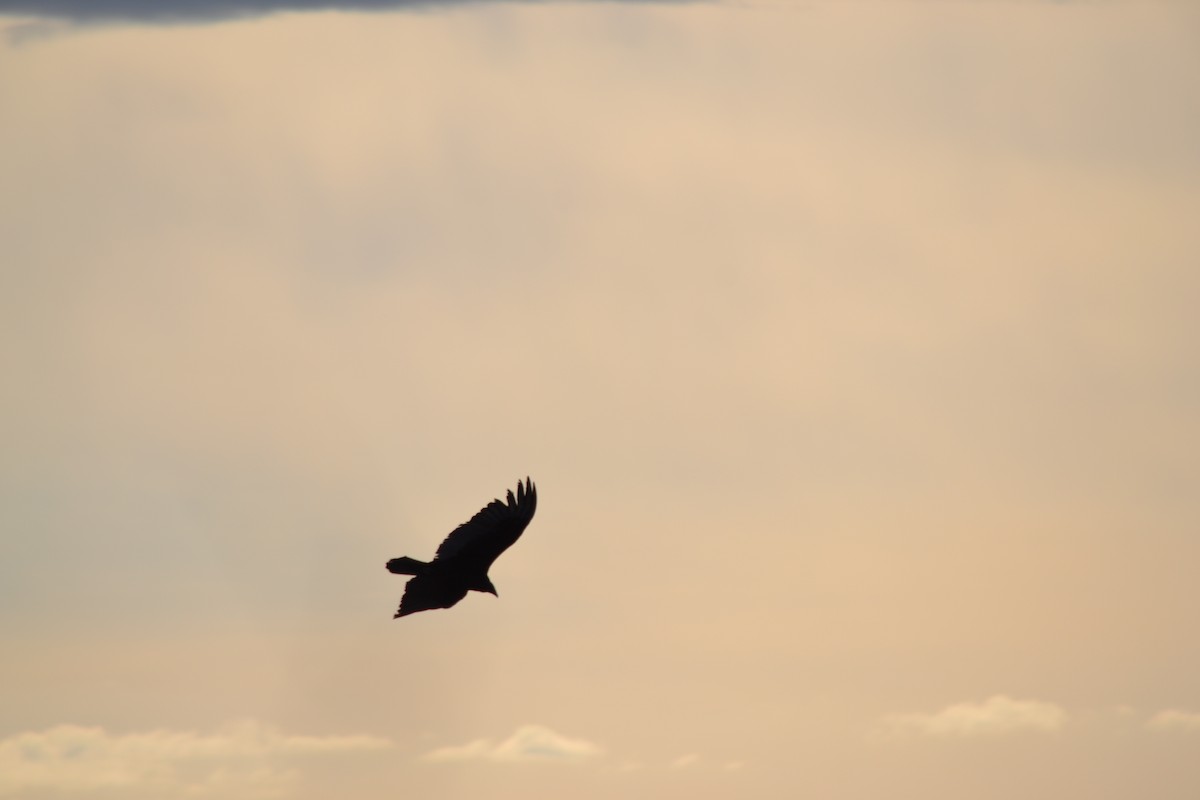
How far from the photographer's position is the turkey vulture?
52469 mm

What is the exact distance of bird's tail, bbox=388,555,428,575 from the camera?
52.5 m

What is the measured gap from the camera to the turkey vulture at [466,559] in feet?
172

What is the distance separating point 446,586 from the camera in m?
53.8

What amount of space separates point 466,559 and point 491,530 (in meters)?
1.39

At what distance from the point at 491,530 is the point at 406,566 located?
284 cm

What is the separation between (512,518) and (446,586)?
10.9ft

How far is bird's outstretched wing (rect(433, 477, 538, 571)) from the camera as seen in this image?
52438mm

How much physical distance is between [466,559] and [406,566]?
1829mm

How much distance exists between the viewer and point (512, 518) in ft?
172

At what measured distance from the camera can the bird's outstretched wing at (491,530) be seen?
2064 inches

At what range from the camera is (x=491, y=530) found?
52625 mm

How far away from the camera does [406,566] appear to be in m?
53.0

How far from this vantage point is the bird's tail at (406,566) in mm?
52500
